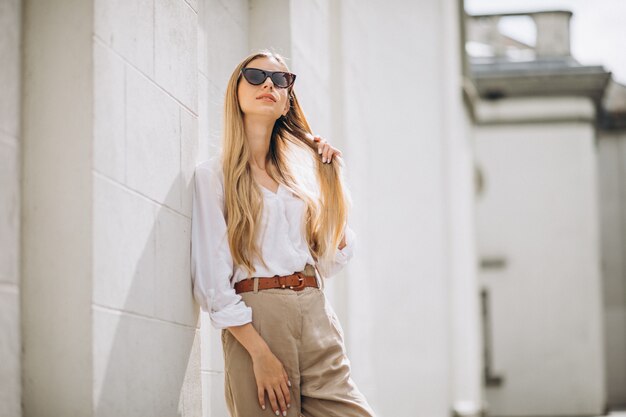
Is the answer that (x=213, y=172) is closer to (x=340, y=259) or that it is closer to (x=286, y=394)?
(x=340, y=259)

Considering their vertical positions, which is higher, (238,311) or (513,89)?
(513,89)

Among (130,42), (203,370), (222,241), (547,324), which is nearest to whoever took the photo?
(130,42)

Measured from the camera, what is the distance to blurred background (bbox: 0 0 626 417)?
3.51 metres

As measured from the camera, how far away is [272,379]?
4059 millimetres

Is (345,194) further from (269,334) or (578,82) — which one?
(578,82)

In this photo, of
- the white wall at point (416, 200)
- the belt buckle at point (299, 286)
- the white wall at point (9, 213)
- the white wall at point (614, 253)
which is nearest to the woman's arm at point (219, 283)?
the belt buckle at point (299, 286)

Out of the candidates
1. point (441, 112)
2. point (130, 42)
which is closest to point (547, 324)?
point (441, 112)

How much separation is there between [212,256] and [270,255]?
0.74 feet

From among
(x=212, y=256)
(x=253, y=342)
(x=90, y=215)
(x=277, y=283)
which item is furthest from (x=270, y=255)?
(x=90, y=215)

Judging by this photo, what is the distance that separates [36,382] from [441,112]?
11139 mm

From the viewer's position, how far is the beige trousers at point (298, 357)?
→ 162 inches

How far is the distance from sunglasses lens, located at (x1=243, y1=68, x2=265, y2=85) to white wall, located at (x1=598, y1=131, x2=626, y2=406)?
77.1 feet

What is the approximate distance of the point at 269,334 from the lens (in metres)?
4.10

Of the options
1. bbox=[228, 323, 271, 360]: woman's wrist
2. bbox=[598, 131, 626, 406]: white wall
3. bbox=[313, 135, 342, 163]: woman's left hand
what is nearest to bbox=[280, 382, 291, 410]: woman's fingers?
bbox=[228, 323, 271, 360]: woman's wrist
